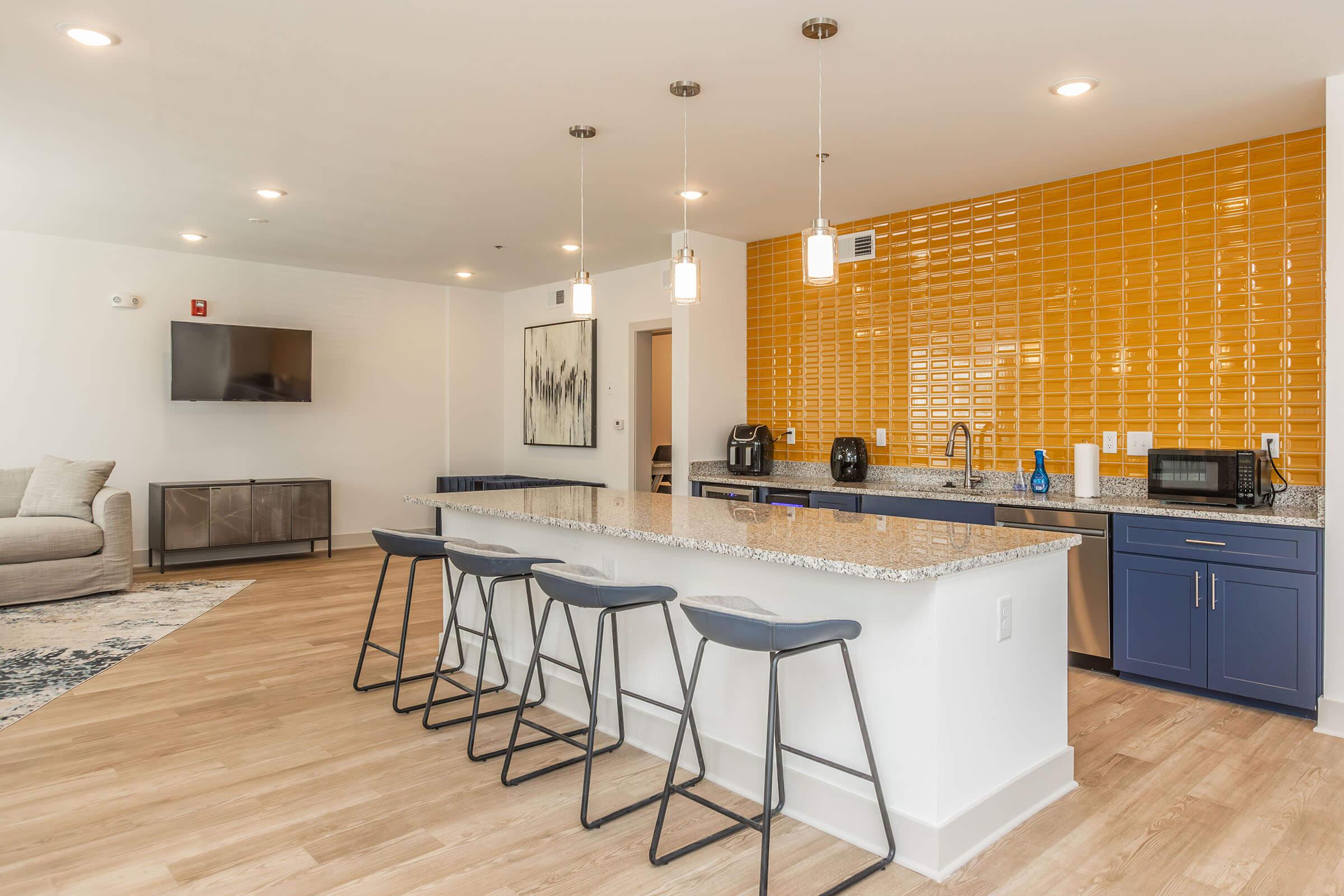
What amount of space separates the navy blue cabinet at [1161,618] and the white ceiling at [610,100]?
1.94 metres

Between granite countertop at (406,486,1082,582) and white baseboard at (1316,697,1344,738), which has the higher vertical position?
granite countertop at (406,486,1082,582)

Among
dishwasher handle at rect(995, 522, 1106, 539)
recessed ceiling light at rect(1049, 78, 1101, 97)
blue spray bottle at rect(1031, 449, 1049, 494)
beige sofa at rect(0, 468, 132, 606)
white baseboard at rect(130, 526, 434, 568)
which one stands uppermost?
recessed ceiling light at rect(1049, 78, 1101, 97)

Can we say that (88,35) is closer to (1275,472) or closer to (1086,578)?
(1086,578)

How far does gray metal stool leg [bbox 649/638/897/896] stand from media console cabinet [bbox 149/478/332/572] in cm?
539

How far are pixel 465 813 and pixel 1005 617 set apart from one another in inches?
65.8

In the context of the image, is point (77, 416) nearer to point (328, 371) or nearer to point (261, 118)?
point (328, 371)

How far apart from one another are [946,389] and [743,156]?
6.08 ft

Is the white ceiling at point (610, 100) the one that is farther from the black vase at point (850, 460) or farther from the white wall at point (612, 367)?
the black vase at point (850, 460)

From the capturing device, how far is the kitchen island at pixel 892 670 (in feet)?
7.16

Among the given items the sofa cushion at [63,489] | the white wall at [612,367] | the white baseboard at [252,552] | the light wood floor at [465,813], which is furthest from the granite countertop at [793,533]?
the white baseboard at [252,552]

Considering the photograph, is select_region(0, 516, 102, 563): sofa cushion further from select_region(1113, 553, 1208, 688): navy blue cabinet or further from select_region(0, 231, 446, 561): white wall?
select_region(1113, 553, 1208, 688): navy blue cabinet

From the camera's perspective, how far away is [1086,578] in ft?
12.7

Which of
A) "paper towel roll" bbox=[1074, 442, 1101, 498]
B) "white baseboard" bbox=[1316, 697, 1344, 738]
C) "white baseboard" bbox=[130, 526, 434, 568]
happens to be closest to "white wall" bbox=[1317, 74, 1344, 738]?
"white baseboard" bbox=[1316, 697, 1344, 738]

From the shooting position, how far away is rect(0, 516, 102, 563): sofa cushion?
513 centimetres
